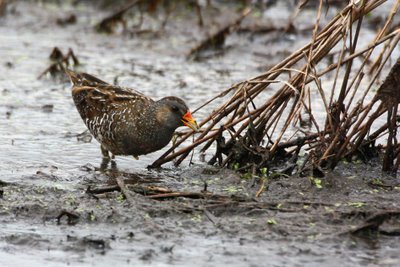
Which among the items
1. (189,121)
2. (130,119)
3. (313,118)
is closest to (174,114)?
(189,121)

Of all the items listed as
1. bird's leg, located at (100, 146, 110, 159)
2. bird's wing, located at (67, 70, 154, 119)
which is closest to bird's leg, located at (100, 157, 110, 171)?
bird's leg, located at (100, 146, 110, 159)

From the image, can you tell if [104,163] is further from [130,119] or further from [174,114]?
[174,114]

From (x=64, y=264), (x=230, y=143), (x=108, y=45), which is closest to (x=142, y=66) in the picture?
(x=108, y=45)

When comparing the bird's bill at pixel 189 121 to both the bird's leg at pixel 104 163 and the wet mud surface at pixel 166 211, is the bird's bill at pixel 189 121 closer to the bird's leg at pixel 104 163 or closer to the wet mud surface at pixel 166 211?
the wet mud surface at pixel 166 211

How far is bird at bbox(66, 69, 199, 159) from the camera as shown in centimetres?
759

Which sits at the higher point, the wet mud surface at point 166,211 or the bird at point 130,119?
the bird at point 130,119

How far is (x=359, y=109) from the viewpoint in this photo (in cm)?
703

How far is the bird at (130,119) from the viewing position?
24.9 feet

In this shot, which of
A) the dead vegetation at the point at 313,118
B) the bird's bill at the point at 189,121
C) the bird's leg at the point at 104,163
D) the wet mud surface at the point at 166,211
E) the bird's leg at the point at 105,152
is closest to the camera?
the wet mud surface at the point at 166,211

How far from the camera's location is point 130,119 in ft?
25.4

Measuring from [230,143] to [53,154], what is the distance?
1748mm

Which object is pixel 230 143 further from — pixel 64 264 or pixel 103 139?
pixel 64 264

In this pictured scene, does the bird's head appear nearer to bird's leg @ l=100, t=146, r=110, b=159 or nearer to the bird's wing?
the bird's wing

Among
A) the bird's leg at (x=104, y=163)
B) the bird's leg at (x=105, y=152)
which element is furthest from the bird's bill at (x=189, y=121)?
the bird's leg at (x=105, y=152)
